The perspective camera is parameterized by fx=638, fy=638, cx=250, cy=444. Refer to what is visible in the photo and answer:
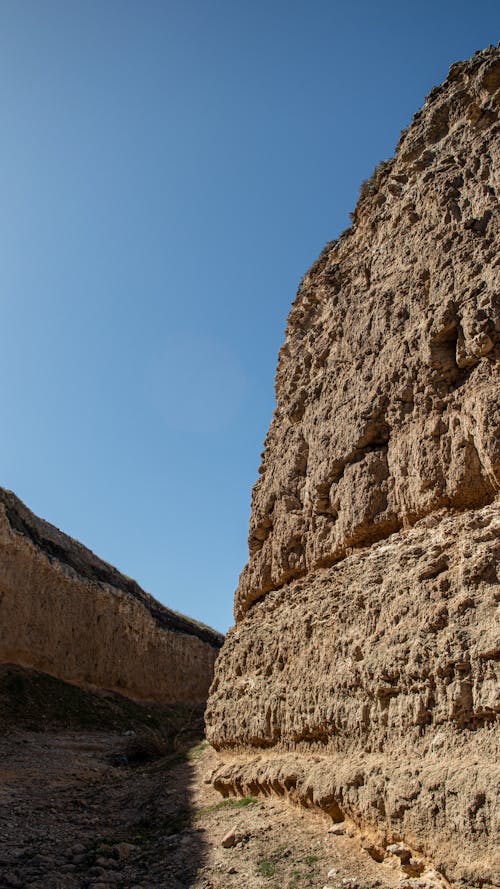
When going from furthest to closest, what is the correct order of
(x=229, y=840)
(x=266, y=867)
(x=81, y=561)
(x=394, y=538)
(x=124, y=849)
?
(x=81, y=561)
(x=124, y=849)
(x=394, y=538)
(x=229, y=840)
(x=266, y=867)

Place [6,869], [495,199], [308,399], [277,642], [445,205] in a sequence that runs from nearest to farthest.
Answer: [6,869], [495,199], [445,205], [277,642], [308,399]

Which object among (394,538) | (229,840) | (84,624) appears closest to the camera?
(229,840)

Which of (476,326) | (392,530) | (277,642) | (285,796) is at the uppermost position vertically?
(476,326)

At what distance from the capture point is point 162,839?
225 inches

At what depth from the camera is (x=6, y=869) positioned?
4672 millimetres

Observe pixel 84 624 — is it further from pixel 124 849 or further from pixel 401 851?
pixel 401 851

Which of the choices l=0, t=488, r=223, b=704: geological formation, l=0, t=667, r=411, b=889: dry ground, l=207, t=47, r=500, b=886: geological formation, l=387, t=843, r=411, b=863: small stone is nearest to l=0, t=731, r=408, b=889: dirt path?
l=0, t=667, r=411, b=889: dry ground

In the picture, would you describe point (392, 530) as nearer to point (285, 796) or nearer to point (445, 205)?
point (285, 796)

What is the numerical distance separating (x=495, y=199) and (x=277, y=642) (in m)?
4.55

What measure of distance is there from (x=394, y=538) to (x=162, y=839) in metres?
3.44

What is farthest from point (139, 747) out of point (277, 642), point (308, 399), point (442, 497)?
point (442, 497)

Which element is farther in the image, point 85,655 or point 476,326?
point 85,655

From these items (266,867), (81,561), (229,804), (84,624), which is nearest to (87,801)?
(229,804)

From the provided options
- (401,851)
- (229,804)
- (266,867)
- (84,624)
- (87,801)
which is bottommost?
(87,801)
